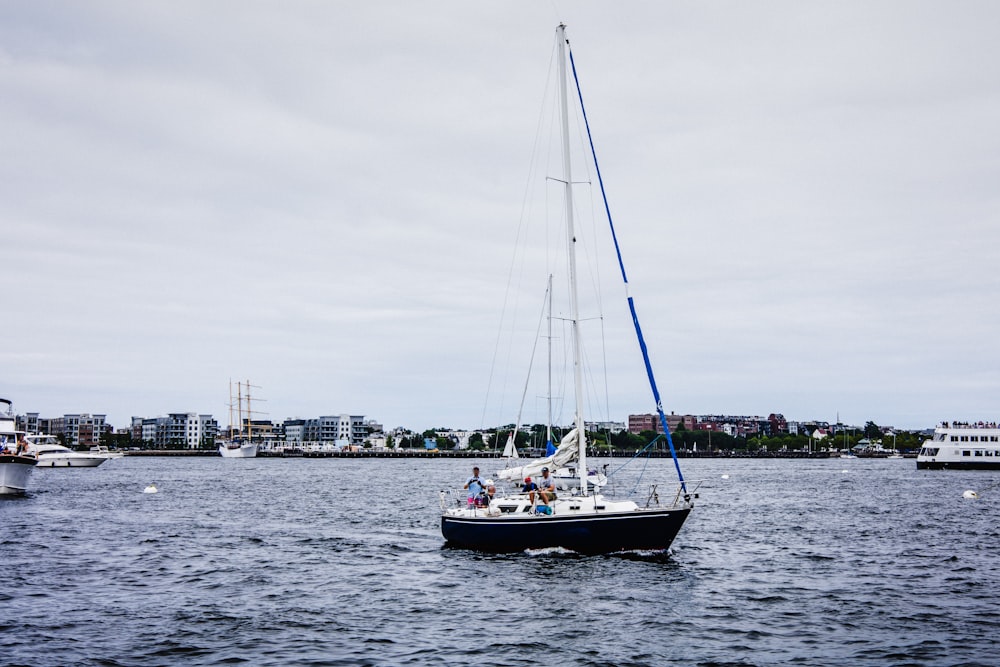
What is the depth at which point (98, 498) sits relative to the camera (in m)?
71.6

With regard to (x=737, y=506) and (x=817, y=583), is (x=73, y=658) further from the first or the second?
(x=737, y=506)

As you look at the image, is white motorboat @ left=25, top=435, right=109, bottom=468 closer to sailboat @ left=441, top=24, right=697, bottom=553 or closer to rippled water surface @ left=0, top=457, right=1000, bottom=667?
rippled water surface @ left=0, top=457, right=1000, bottom=667

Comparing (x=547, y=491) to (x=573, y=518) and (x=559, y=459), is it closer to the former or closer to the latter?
(x=573, y=518)

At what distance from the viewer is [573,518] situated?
3281cm

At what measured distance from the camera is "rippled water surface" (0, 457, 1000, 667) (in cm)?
2112

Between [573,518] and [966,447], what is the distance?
397ft

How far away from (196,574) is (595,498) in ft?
50.4

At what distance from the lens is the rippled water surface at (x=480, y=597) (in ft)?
69.3

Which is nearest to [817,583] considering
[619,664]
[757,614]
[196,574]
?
[757,614]

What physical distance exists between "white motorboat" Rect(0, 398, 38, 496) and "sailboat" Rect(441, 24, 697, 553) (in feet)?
143

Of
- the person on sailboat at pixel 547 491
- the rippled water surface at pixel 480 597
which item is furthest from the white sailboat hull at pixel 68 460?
the person on sailboat at pixel 547 491

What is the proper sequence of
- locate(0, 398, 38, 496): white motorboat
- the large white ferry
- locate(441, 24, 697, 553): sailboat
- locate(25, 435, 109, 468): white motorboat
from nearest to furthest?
1. locate(441, 24, 697, 553): sailboat
2. locate(0, 398, 38, 496): white motorboat
3. the large white ferry
4. locate(25, 435, 109, 468): white motorboat

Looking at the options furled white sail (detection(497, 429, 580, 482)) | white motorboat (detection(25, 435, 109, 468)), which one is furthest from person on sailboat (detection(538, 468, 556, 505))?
white motorboat (detection(25, 435, 109, 468))

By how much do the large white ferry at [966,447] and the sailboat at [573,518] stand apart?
381 feet
